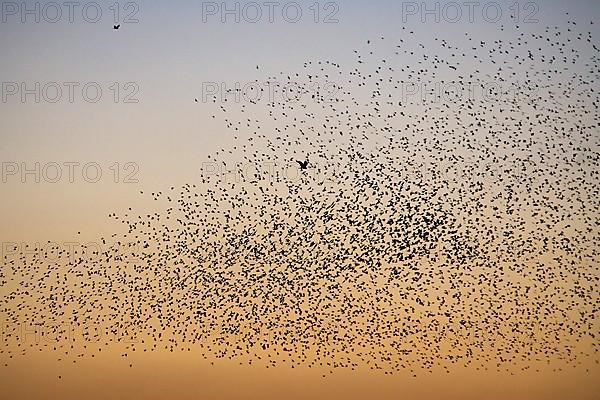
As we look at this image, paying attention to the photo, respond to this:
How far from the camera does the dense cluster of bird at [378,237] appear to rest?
3846 millimetres

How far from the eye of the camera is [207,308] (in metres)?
3.91

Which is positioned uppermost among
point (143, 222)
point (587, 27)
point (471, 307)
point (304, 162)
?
point (587, 27)

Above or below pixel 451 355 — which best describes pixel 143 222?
above

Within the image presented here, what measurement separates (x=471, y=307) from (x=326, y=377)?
2.90 feet

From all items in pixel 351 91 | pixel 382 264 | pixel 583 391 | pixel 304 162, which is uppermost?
pixel 351 91

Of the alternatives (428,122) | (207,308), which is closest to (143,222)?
(207,308)

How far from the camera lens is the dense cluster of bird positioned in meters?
3.85

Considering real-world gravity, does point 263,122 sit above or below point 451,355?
above

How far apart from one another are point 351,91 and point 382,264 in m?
0.98

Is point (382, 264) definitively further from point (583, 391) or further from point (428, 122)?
point (583, 391)

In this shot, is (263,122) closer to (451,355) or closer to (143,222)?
(143,222)

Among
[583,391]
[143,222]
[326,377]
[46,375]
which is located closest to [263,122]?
[143,222]

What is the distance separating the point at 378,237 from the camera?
3910mm

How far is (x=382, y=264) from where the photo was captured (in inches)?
153
